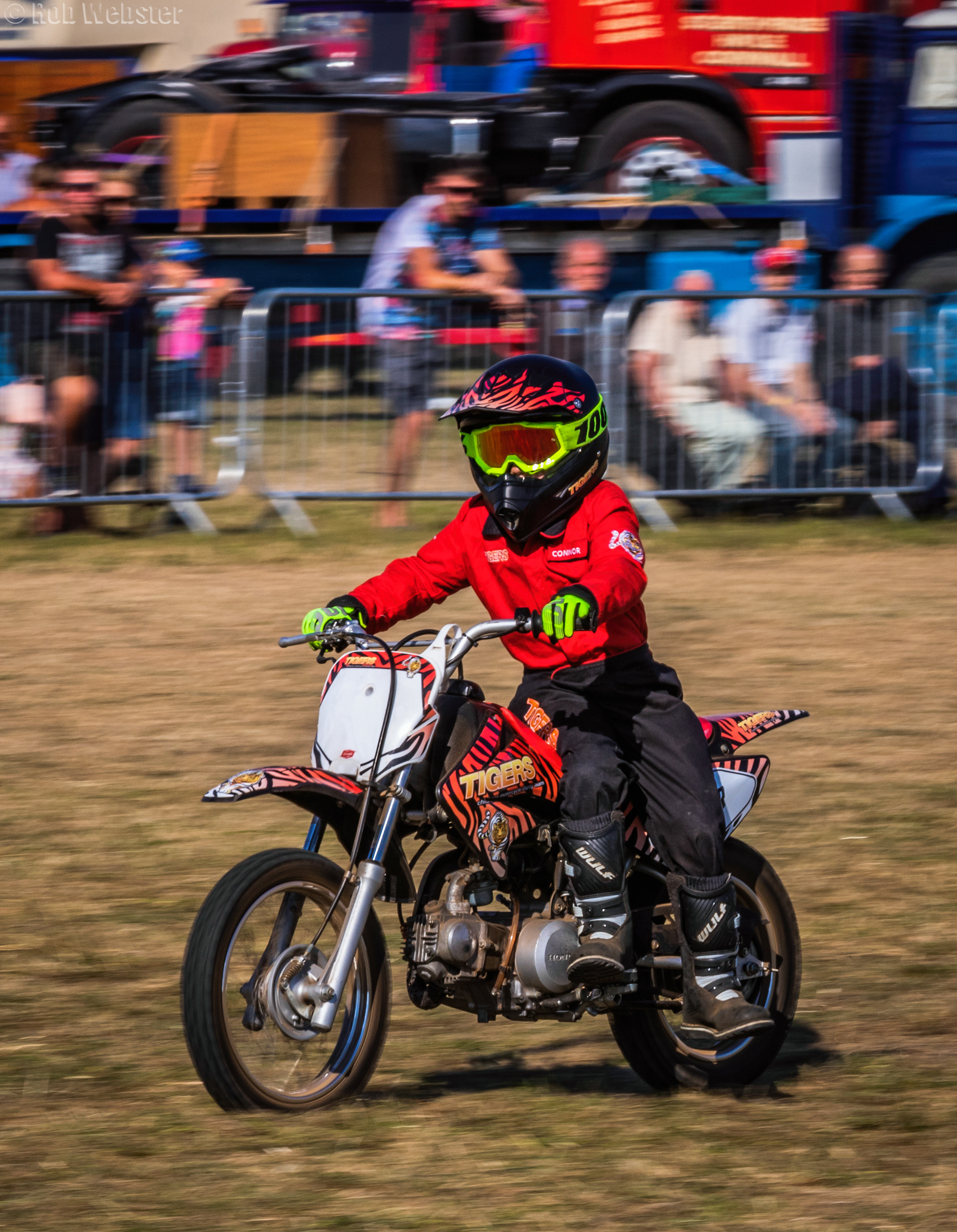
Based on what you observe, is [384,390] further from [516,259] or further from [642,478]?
[516,259]

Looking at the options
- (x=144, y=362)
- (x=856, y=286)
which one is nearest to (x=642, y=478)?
(x=856, y=286)

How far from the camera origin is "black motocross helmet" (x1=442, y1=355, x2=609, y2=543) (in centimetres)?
460

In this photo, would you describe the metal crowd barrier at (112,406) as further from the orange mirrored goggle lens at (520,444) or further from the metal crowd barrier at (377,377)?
the orange mirrored goggle lens at (520,444)

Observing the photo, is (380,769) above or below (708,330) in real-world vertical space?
below

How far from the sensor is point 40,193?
16141 millimetres

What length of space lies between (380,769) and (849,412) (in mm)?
9053

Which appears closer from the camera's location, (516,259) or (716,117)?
(516,259)

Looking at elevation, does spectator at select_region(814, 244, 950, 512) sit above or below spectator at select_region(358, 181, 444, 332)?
below

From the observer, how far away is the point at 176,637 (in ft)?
33.2

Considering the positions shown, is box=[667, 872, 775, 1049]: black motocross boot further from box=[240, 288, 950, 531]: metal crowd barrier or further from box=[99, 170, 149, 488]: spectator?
box=[99, 170, 149, 488]: spectator

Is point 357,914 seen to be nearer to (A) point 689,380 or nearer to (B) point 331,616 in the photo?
(B) point 331,616

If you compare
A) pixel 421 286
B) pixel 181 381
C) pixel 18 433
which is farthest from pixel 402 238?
pixel 18 433

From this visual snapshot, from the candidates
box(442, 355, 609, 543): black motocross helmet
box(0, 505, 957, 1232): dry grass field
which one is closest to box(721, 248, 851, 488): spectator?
box(0, 505, 957, 1232): dry grass field

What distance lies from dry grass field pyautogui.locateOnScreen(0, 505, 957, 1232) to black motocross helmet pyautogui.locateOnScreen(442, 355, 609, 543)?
4.71ft
